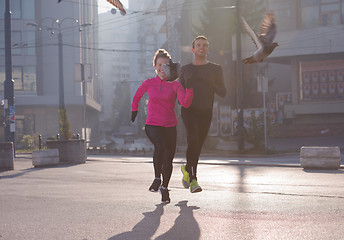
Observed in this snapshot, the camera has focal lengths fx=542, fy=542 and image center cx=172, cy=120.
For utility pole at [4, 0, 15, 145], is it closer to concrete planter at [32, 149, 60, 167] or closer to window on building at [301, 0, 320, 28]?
concrete planter at [32, 149, 60, 167]

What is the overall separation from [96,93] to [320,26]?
167 feet

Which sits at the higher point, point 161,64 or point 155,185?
point 161,64

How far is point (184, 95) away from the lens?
21.3 ft

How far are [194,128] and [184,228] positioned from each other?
4.74 feet

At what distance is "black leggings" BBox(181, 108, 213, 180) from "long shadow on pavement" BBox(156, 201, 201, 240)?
637mm

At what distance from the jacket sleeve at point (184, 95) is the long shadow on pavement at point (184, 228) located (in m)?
1.32

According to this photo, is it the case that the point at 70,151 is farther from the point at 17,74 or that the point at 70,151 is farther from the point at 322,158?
the point at 17,74

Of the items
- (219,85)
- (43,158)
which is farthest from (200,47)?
(43,158)

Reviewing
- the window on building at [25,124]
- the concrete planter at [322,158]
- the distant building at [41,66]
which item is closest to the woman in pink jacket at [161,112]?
the concrete planter at [322,158]

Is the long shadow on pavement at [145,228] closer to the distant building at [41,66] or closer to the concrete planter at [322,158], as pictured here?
the concrete planter at [322,158]

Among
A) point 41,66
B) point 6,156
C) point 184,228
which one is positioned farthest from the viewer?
point 41,66

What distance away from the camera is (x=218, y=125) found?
148 ft

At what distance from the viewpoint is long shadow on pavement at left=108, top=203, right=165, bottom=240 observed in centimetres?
535

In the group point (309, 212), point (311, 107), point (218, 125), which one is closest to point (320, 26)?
point (311, 107)
